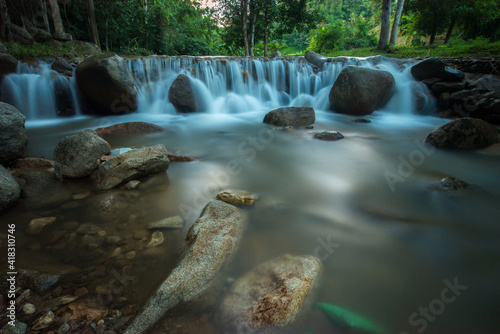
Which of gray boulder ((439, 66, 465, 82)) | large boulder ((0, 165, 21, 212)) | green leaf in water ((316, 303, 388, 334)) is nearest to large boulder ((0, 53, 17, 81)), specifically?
large boulder ((0, 165, 21, 212))

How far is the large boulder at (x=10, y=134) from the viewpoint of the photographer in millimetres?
3166

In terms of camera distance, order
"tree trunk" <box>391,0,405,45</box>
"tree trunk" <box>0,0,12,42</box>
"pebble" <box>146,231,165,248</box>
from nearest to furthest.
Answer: "pebble" <box>146,231,165,248</box> < "tree trunk" <box>0,0,12,42</box> < "tree trunk" <box>391,0,405,45</box>

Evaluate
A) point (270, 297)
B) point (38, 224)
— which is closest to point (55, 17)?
point (38, 224)

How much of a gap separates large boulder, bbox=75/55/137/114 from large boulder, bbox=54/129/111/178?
4.24m

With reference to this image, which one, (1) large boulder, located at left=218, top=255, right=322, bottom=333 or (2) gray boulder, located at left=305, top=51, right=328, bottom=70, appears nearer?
(1) large boulder, located at left=218, top=255, right=322, bottom=333

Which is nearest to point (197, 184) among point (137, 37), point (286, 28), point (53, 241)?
point (53, 241)

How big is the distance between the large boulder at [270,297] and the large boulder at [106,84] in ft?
23.1

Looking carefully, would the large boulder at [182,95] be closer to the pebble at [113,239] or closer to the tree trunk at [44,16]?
the pebble at [113,239]

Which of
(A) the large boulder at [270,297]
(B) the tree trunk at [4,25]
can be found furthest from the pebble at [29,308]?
(B) the tree trunk at [4,25]

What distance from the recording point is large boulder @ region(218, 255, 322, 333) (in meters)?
1.43

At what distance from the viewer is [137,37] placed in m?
15.9

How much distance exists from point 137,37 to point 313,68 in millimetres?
12179

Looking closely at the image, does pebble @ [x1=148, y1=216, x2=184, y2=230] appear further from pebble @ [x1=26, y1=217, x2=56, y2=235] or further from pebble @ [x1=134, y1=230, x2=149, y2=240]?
pebble @ [x1=26, y1=217, x2=56, y2=235]

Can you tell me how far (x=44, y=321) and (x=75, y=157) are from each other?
2329 millimetres
